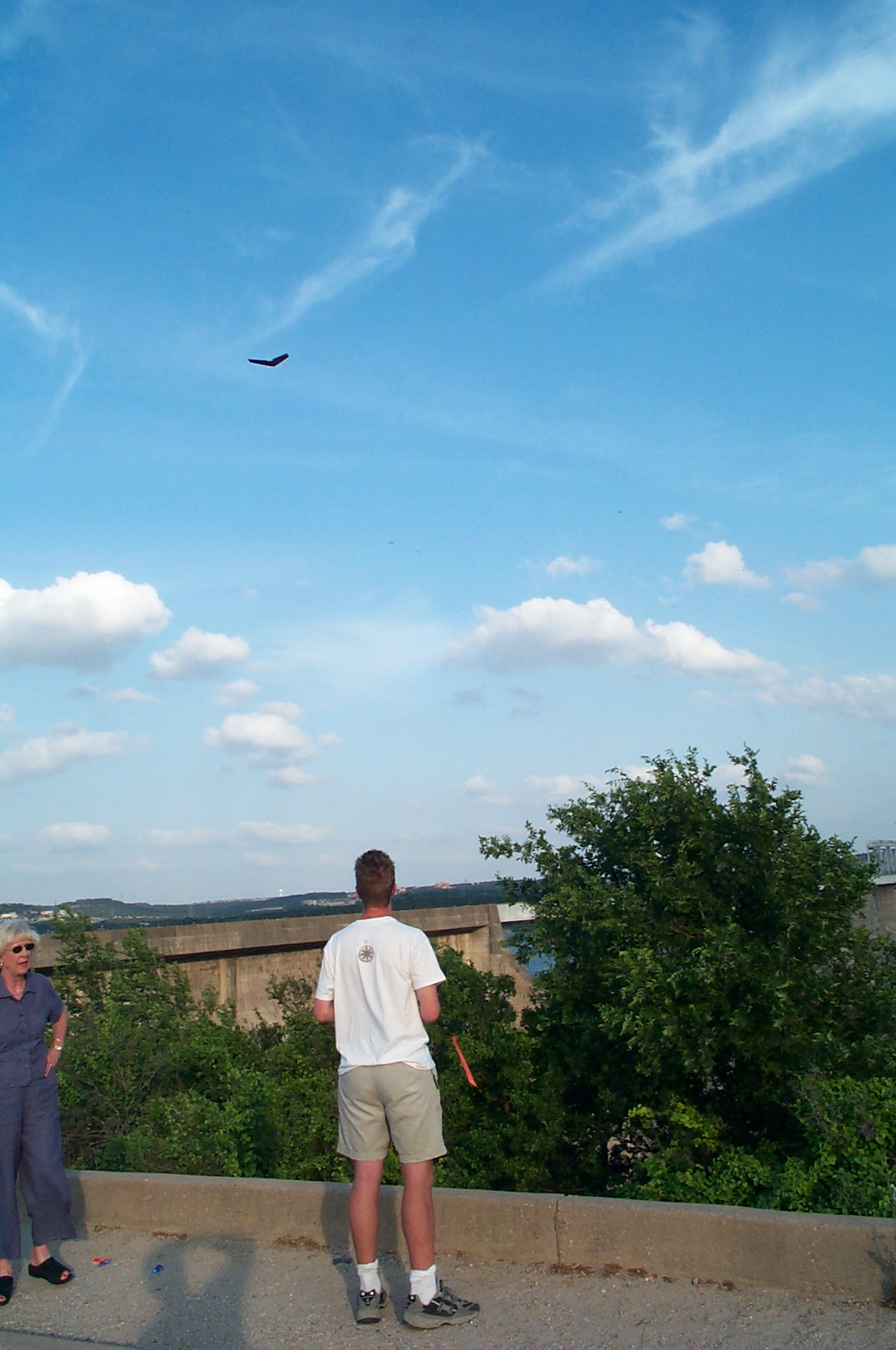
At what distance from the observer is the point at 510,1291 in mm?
4758

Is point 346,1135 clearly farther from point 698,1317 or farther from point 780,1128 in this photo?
point 780,1128

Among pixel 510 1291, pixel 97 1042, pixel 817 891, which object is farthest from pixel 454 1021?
pixel 510 1291

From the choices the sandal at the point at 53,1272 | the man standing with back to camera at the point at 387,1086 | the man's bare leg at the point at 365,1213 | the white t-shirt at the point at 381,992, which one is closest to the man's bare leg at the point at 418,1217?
the man standing with back to camera at the point at 387,1086

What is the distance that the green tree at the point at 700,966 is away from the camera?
24.1 feet

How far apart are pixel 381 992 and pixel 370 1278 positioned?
1.23 meters

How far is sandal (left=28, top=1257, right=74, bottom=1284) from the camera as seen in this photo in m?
5.27

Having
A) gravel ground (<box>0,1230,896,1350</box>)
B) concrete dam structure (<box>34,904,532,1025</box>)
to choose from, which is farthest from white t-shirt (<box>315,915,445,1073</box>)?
concrete dam structure (<box>34,904,532,1025</box>)

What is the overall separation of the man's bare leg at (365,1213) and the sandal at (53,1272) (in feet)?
5.76

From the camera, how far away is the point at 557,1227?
5.05 meters

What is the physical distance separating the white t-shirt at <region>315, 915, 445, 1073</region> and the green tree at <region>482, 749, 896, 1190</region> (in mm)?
2897

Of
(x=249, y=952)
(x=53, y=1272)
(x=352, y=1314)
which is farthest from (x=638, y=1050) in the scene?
(x=249, y=952)

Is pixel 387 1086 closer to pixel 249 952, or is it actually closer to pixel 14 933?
pixel 14 933

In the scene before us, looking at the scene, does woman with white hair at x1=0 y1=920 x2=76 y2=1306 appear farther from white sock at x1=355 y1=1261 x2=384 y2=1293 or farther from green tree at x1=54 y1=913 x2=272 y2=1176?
Answer: green tree at x1=54 y1=913 x2=272 y2=1176

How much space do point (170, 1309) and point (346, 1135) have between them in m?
1.28
